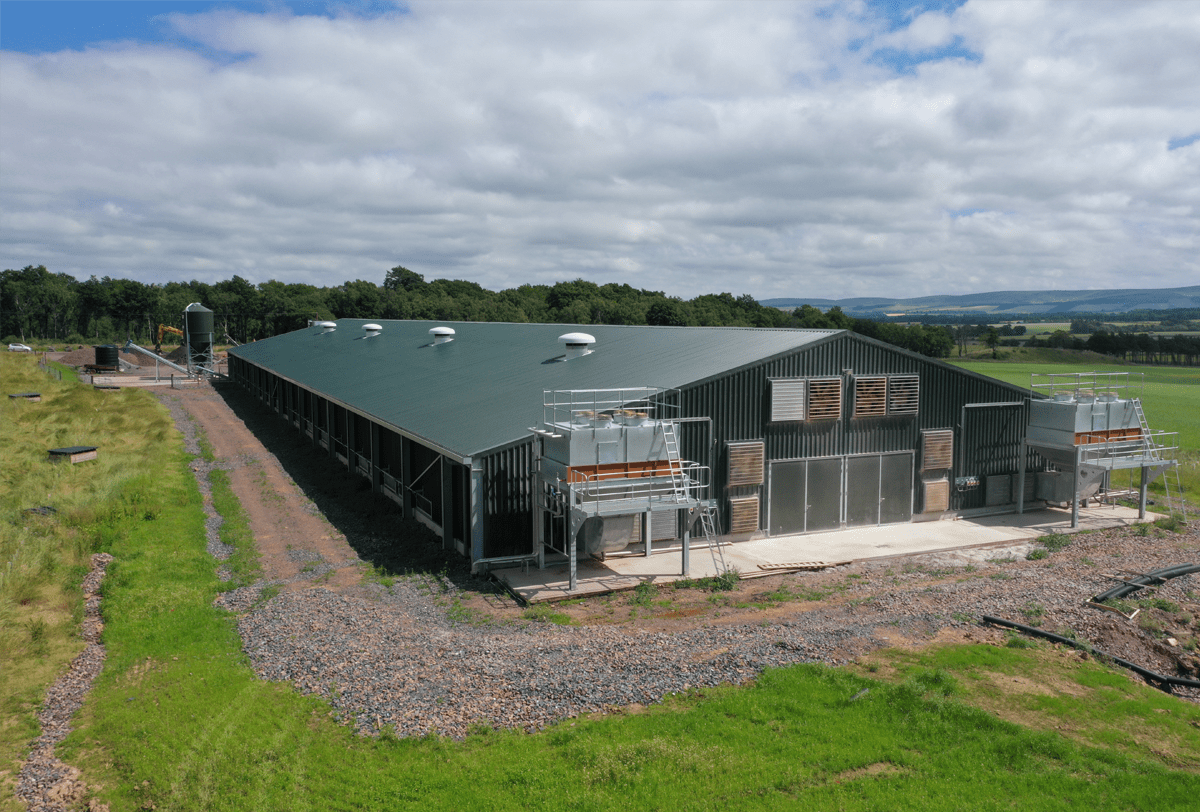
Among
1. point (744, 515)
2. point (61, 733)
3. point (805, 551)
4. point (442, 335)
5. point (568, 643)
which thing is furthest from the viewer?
point (442, 335)

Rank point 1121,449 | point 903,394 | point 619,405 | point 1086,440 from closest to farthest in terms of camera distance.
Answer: point 619,405, point 903,394, point 1086,440, point 1121,449

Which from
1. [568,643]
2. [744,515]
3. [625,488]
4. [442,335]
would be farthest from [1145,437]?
[442,335]

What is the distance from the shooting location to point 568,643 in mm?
15469

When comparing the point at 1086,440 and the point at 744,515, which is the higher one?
the point at 1086,440

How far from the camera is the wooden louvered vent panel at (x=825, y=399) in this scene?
2420 cm

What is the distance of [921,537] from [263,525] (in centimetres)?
2005

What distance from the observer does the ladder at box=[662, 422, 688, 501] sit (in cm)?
2016

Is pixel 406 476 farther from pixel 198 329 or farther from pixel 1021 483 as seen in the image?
pixel 198 329

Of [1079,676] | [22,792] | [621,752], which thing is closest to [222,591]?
[22,792]

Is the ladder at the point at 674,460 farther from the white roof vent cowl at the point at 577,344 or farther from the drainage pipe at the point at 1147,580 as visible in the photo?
the white roof vent cowl at the point at 577,344

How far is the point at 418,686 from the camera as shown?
13414 mm

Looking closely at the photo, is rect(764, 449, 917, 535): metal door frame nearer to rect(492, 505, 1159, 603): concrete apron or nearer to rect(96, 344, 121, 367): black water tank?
rect(492, 505, 1159, 603): concrete apron

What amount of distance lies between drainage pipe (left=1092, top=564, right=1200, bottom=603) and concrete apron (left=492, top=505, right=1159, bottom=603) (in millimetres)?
3698

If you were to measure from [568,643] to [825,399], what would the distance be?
492 inches
